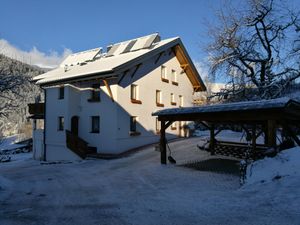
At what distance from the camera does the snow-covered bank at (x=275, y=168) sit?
822cm

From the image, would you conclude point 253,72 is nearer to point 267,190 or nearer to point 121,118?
point 121,118

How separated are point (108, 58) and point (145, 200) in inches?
732

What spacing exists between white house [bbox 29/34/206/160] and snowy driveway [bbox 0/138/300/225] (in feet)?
27.6

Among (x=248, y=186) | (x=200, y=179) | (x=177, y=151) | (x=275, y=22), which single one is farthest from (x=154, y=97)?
(x=248, y=186)

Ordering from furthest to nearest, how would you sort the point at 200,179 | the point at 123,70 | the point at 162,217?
the point at 123,70
the point at 200,179
the point at 162,217

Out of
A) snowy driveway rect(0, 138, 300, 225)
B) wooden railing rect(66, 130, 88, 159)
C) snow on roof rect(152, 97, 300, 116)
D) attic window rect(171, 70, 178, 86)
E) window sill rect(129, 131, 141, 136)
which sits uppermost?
attic window rect(171, 70, 178, 86)

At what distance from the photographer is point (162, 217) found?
20.6ft

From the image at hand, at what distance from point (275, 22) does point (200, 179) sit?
1343cm

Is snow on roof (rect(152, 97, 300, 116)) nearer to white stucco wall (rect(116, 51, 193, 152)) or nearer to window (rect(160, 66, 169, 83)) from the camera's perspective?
white stucco wall (rect(116, 51, 193, 152))

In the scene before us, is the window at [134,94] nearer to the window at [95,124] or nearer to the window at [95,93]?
the window at [95,93]

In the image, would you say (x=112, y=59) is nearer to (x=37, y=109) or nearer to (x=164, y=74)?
(x=164, y=74)

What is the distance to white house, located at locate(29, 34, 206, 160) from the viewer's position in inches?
797

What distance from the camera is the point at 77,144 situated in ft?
68.9

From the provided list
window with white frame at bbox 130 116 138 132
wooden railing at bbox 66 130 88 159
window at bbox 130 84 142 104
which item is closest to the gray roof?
window at bbox 130 84 142 104
